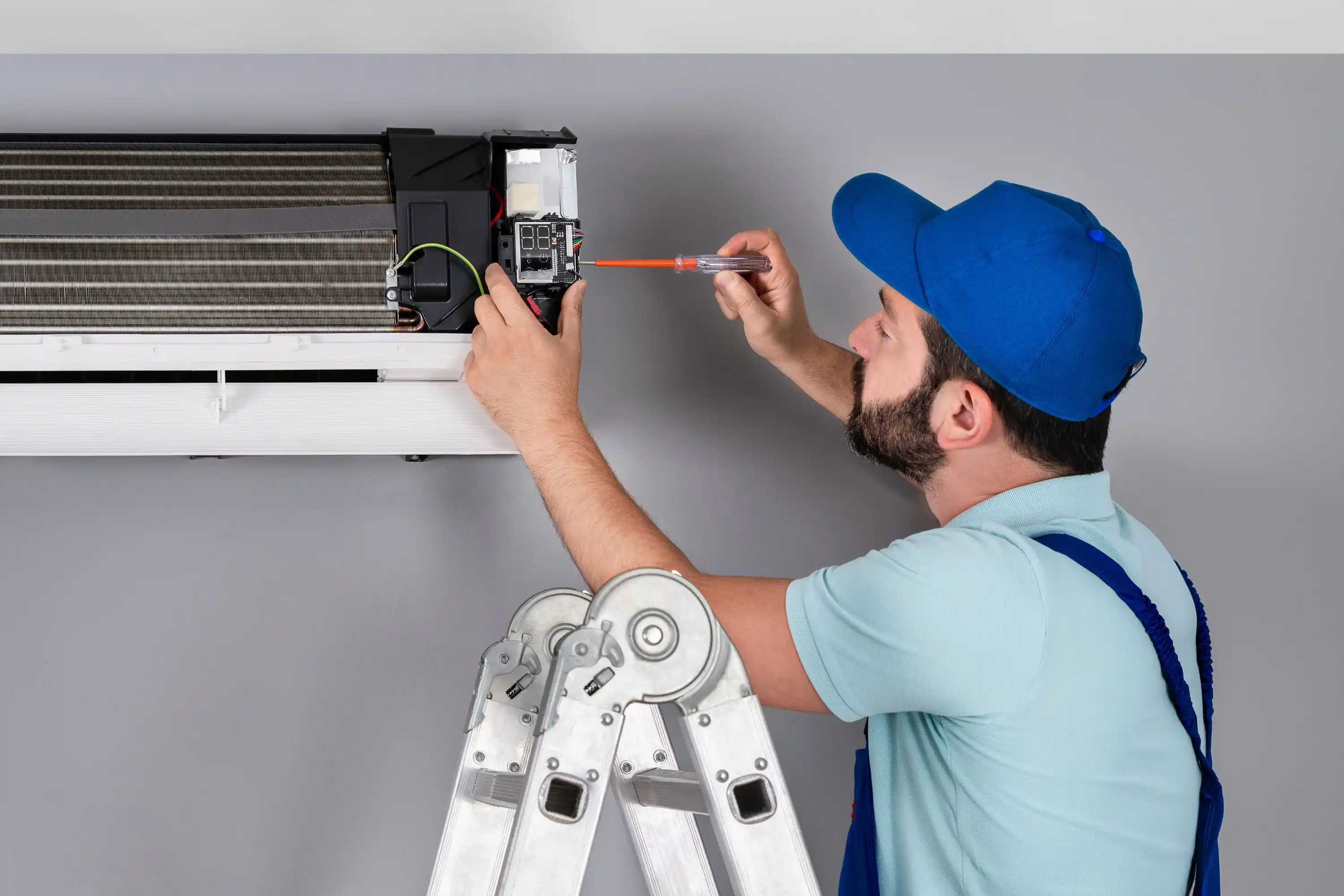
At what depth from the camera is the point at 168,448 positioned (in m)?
1.21

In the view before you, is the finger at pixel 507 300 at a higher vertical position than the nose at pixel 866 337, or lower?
higher

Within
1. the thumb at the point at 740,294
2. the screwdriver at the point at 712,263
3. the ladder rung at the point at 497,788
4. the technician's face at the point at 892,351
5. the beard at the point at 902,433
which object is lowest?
the ladder rung at the point at 497,788

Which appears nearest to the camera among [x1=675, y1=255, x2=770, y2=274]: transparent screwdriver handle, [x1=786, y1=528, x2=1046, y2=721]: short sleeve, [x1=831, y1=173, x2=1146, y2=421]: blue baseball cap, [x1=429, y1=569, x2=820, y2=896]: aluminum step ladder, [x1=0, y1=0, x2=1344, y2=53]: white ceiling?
[x1=429, y1=569, x2=820, y2=896]: aluminum step ladder

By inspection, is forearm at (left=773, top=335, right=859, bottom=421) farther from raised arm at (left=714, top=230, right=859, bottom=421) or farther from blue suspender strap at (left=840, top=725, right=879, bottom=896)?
blue suspender strap at (left=840, top=725, right=879, bottom=896)

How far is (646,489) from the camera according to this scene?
4.82 ft

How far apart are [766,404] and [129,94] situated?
998 millimetres

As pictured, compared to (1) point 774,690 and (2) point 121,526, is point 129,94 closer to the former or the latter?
(2) point 121,526

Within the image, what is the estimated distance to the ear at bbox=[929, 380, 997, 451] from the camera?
1.06 metres

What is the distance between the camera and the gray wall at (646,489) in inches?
54.4

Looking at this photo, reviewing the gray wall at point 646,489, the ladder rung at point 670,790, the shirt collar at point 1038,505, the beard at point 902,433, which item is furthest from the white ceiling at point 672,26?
the ladder rung at point 670,790

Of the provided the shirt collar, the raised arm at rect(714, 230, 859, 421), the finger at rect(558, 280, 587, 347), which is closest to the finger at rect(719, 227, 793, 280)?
the raised arm at rect(714, 230, 859, 421)

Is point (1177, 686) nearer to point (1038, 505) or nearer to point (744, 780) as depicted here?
point (1038, 505)

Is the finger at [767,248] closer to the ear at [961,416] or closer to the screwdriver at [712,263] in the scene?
the screwdriver at [712,263]

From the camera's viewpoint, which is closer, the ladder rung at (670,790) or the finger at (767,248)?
the ladder rung at (670,790)
